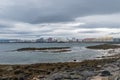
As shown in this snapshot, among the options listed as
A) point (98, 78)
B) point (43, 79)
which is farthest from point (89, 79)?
point (43, 79)

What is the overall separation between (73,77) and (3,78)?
6586mm

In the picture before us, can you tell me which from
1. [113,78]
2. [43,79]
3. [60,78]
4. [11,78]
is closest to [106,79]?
[113,78]

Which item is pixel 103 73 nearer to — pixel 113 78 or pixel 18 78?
pixel 113 78

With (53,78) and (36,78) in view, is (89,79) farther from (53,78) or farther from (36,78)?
(36,78)

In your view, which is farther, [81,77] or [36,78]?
[36,78]

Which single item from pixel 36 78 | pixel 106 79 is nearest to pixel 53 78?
pixel 36 78

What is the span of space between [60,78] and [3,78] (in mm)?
5682

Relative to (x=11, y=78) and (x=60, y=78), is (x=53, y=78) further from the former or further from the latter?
(x=11, y=78)

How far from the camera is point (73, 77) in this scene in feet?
68.8

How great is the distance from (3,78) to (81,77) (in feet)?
23.4

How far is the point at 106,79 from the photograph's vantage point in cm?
1997

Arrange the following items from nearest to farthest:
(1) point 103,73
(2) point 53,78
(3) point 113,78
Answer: (3) point 113,78, (2) point 53,78, (1) point 103,73

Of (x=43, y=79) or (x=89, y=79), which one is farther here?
(x=43, y=79)

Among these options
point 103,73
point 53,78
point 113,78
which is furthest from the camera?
point 103,73
